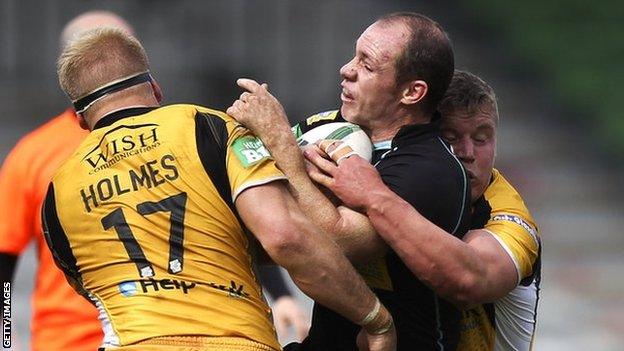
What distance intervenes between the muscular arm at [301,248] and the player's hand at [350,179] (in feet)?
0.77

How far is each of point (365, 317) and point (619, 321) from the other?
7592 millimetres

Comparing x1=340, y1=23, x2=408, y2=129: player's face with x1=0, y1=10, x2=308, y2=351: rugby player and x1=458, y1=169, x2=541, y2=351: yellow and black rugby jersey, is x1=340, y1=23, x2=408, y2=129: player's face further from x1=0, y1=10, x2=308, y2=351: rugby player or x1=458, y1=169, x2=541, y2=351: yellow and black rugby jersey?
x1=0, y1=10, x2=308, y2=351: rugby player

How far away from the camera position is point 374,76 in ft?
15.0

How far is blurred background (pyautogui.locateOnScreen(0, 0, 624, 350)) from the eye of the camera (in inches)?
507

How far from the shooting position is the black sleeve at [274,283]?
6.16 m

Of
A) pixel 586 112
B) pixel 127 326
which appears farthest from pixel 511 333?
pixel 586 112

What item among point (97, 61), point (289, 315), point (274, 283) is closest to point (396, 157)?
point (97, 61)

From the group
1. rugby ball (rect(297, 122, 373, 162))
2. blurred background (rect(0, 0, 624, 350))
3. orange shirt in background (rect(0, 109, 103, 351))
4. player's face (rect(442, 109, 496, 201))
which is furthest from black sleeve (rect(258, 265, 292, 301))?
blurred background (rect(0, 0, 624, 350))

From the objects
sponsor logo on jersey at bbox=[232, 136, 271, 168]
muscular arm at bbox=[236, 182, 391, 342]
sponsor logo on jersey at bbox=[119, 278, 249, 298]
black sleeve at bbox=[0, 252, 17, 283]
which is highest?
sponsor logo on jersey at bbox=[232, 136, 271, 168]

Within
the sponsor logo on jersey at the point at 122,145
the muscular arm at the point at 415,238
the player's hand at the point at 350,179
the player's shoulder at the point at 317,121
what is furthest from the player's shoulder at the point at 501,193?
the sponsor logo on jersey at the point at 122,145

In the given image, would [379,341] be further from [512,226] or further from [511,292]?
[511,292]

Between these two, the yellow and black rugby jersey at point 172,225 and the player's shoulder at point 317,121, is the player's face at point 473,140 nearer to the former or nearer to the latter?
the player's shoulder at point 317,121

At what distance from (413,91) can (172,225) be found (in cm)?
92

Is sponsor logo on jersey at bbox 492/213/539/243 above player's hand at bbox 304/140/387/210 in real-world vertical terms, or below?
below
